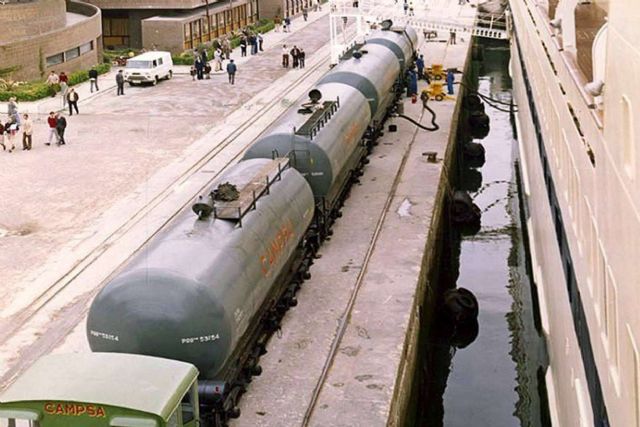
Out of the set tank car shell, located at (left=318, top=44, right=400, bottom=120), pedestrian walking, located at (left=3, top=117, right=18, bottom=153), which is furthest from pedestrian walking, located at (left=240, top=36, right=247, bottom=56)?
pedestrian walking, located at (left=3, top=117, right=18, bottom=153)

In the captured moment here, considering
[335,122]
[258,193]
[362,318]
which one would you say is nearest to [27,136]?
[335,122]

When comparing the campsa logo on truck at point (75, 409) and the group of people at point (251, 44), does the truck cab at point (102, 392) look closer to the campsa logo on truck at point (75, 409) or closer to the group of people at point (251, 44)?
the campsa logo on truck at point (75, 409)

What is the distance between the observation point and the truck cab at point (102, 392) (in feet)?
34.2

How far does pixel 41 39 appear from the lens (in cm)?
4462

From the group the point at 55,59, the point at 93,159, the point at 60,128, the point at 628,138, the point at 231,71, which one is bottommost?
the point at 93,159

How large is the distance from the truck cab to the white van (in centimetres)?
3607

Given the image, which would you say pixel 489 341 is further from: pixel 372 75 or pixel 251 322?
pixel 372 75

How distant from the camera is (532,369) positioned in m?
19.8

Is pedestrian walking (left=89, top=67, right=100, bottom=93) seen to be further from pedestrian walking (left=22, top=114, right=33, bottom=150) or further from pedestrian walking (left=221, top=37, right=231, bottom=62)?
pedestrian walking (left=22, top=114, right=33, bottom=150)

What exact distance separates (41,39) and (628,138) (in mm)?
40928

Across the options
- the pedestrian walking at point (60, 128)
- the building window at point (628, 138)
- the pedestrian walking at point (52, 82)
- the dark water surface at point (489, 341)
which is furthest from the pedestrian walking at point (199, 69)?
the building window at point (628, 138)

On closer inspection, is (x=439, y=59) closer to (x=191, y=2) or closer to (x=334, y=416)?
(x=191, y=2)

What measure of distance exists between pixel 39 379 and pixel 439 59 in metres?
42.8

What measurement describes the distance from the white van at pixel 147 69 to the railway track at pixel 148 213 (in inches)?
226
